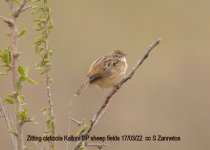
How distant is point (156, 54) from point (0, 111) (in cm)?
1175

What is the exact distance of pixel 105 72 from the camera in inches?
208

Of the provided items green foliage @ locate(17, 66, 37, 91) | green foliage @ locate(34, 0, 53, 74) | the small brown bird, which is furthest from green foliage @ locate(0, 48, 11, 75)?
the small brown bird

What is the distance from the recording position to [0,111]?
3301 mm

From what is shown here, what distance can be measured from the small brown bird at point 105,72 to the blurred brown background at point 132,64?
1.98 m

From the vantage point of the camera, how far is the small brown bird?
17.0ft

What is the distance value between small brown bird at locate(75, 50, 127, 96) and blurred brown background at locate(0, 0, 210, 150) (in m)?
1.98

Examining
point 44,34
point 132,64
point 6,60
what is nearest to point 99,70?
point 44,34

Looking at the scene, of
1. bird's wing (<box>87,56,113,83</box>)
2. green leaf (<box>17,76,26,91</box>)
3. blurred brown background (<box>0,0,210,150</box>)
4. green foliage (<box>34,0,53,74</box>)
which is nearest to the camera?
green leaf (<box>17,76,26,91</box>)

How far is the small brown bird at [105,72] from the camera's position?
5196 millimetres

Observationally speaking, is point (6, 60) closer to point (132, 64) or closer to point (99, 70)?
point (99, 70)

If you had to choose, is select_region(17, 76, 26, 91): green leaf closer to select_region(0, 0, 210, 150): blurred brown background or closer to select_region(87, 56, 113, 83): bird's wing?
select_region(87, 56, 113, 83): bird's wing

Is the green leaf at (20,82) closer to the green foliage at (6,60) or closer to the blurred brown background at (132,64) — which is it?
the green foliage at (6,60)

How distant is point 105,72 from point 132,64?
24.8ft

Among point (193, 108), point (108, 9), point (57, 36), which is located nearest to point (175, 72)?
point (193, 108)
